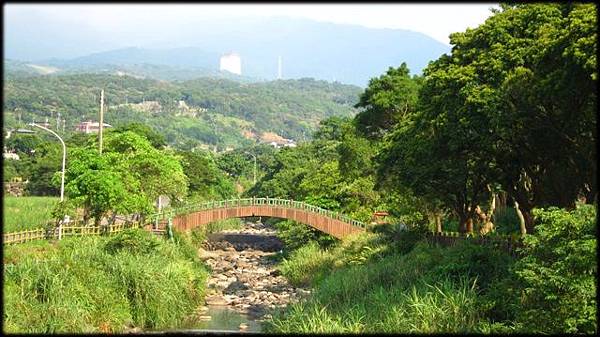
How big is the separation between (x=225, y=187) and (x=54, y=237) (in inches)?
2031

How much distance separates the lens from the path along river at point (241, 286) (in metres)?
27.1

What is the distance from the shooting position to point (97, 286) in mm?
22328

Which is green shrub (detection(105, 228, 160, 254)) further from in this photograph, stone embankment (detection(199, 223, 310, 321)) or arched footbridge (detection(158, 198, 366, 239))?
arched footbridge (detection(158, 198, 366, 239))

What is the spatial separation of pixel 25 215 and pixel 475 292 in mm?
28597

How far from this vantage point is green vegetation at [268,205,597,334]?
1410cm

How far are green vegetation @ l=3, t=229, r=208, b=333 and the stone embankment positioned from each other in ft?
7.41

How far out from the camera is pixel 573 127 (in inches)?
788

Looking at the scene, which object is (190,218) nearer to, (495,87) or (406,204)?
(406,204)

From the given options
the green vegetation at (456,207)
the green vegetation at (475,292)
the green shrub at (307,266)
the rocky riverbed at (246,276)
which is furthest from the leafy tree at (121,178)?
the green vegetation at (475,292)

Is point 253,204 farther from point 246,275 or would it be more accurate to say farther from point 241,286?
point 241,286

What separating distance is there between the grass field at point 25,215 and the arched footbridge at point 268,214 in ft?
23.3

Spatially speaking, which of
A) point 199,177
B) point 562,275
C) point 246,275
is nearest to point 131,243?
point 246,275

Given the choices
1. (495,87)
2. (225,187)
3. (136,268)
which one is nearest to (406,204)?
(495,87)

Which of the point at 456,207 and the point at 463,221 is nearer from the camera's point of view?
the point at 463,221
